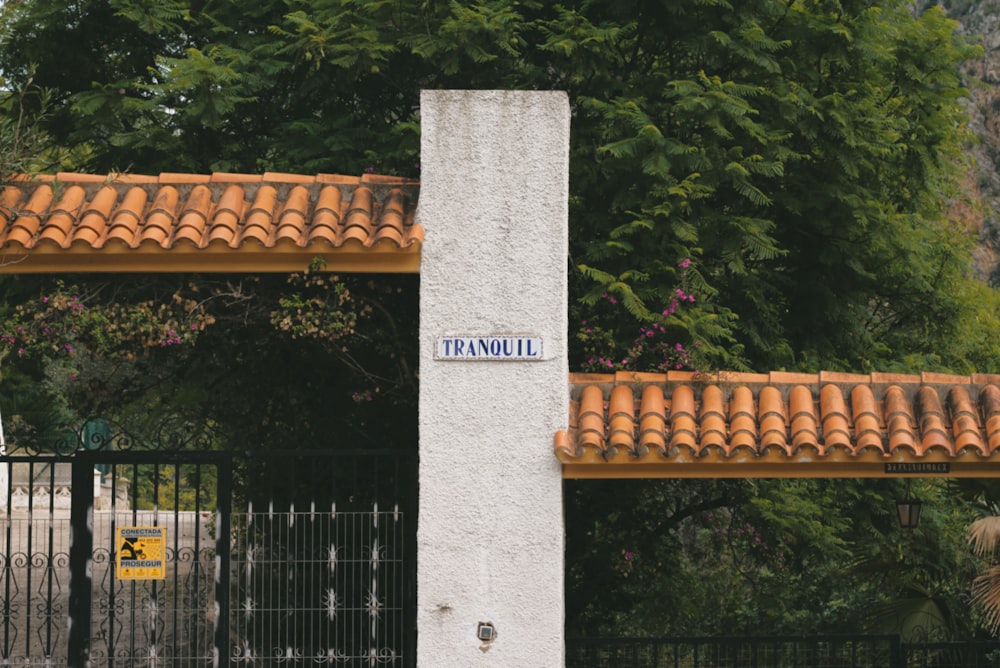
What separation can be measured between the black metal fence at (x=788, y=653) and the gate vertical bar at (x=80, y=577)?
310 centimetres

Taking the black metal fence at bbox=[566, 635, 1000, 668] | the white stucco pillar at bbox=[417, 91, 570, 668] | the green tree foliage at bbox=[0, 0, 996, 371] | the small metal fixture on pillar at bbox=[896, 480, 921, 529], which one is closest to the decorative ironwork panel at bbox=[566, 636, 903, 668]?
the black metal fence at bbox=[566, 635, 1000, 668]

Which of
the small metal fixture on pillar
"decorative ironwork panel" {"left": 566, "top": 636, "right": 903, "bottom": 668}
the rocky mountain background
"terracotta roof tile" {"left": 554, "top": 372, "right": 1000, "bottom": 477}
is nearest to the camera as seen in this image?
"terracotta roof tile" {"left": 554, "top": 372, "right": 1000, "bottom": 477}

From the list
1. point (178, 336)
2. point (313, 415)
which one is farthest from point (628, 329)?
point (178, 336)

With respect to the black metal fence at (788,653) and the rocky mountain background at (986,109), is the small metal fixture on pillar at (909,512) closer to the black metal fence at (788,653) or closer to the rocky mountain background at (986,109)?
the black metal fence at (788,653)

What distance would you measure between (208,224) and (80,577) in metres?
2.27

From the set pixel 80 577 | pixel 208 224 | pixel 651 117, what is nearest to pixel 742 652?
pixel 651 117

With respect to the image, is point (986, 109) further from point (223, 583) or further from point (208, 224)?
point (223, 583)

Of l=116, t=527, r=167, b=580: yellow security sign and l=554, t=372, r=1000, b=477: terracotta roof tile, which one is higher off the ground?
l=554, t=372, r=1000, b=477: terracotta roof tile

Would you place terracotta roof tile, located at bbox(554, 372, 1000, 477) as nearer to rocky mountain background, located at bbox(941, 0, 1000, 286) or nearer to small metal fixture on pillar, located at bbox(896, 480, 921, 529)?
small metal fixture on pillar, located at bbox(896, 480, 921, 529)

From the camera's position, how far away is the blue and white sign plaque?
24.5ft

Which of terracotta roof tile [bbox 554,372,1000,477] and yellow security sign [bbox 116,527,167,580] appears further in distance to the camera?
yellow security sign [bbox 116,527,167,580]

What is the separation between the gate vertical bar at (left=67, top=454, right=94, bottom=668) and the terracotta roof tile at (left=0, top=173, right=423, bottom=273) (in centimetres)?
134

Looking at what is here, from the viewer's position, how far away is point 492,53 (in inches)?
441

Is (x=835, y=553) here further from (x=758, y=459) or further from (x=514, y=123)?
(x=514, y=123)
